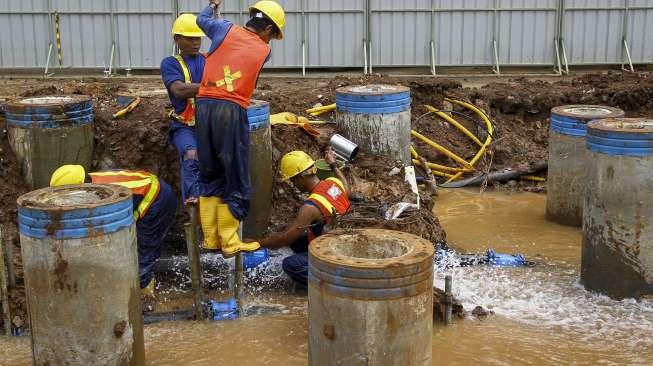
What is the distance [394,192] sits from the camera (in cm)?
876

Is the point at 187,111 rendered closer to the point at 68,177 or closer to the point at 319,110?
the point at 68,177

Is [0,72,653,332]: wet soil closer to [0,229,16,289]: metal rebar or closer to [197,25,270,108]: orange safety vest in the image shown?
[0,229,16,289]: metal rebar

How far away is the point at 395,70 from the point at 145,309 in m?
11.0

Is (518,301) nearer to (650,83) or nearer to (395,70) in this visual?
(650,83)

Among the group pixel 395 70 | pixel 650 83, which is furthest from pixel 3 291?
pixel 395 70

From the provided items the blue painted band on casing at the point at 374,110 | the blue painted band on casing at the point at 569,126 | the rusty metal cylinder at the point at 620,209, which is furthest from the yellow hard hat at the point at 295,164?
the blue painted band on casing at the point at 569,126

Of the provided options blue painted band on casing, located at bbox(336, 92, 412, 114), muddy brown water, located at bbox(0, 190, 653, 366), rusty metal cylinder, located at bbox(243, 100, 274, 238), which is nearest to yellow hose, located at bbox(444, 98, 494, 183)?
blue painted band on casing, located at bbox(336, 92, 412, 114)

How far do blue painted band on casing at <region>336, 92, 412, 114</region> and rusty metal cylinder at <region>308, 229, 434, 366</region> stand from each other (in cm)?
401

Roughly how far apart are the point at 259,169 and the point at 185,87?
119cm

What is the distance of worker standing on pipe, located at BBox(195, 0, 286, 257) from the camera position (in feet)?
22.0

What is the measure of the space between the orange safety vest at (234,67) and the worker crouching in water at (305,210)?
954 millimetres

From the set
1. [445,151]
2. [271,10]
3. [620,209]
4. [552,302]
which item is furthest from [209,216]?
[445,151]

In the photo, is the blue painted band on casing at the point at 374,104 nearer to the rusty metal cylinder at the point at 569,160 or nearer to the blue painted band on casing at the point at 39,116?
the rusty metal cylinder at the point at 569,160

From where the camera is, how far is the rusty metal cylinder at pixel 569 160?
31.5ft
